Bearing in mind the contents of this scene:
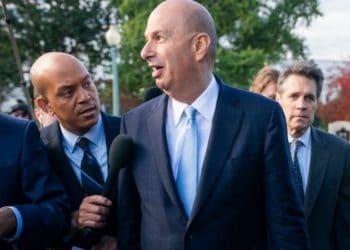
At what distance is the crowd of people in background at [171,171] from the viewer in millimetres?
3129

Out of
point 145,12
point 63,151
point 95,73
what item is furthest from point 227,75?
point 63,151

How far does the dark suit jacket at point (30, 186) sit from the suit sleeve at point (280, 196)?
896mm

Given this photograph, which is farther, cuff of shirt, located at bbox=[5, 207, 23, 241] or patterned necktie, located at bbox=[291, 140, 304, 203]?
patterned necktie, located at bbox=[291, 140, 304, 203]

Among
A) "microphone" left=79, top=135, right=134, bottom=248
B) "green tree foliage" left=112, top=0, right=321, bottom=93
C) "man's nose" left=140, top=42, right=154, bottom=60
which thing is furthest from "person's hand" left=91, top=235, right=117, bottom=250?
"green tree foliage" left=112, top=0, right=321, bottom=93

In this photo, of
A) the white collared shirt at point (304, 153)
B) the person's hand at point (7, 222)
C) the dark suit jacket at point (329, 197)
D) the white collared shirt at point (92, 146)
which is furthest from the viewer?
the white collared shirt at point (304, 153)

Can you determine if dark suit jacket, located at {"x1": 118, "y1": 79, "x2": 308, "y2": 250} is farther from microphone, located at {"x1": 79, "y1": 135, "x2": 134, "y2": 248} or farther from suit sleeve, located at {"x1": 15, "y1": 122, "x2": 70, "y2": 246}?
suit sleeve, located at {"x1": 15, "y1": 122, "x2": 70, "y2": 246}

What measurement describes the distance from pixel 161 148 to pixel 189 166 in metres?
0.15

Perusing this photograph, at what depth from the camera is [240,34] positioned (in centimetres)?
3734

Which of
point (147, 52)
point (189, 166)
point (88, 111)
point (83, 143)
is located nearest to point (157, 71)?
point (147, 52)

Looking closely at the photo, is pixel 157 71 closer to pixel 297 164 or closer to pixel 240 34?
pixel 297 164

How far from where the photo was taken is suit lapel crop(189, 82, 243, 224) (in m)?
3.18

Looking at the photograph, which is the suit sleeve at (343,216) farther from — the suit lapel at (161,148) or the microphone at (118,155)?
the microphone at (118,155)

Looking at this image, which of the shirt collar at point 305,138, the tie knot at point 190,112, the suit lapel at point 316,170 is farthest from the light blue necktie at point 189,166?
the shirt collar at point 305,138

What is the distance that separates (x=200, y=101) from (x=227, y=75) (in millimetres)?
31556
